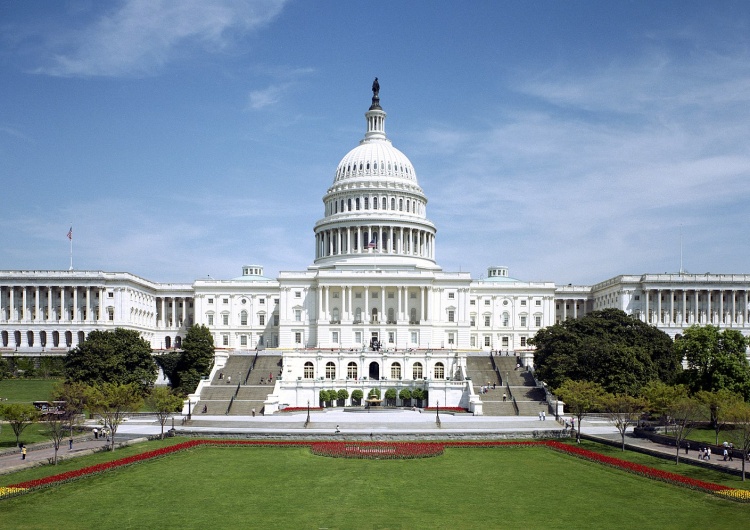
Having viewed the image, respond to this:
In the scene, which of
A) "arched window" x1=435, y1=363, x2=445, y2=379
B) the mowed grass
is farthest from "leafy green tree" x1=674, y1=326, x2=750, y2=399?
"arched window" x1=435, y1=363, x2=445, y2=379

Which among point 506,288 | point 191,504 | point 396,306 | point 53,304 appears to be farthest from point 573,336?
point 53,304

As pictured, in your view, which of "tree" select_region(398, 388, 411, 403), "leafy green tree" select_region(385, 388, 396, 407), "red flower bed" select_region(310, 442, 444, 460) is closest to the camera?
"red flower bed" select_region(310, 442, 444, 460)

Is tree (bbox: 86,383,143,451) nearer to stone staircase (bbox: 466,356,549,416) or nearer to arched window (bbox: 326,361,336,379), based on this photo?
stone staircase (bbox: 466,356,549,416)

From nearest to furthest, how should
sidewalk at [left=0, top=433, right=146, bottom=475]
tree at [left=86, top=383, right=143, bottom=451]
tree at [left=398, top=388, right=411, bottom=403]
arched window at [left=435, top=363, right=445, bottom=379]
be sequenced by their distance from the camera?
sidewalk at [left=0, top=433, right=146, bottom=475]
tree at [left=86, top=383, right=143, bottom=451]
tree at [left=398, top=388, right=411, bottom=403]
arched window at [left=435, top=363, right=445, bottom=379]

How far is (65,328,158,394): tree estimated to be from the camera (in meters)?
85.5

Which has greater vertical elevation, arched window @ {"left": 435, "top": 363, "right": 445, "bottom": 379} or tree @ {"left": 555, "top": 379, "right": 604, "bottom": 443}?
tree @ {"left": 555, "top": 379, "right": 604, "bottom": 443}

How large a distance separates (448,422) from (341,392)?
68.5 ft

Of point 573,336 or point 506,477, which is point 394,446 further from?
point 573,336

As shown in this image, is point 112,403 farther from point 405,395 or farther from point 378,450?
point 405,395

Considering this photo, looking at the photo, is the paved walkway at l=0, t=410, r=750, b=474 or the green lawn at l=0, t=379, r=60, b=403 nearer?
the paved walkway at l=0, t=410, r=750, b=474

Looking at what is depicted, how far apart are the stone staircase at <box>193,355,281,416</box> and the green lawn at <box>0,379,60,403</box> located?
17.2 m

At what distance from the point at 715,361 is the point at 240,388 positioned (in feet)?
168

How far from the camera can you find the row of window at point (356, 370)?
105000 millimetres

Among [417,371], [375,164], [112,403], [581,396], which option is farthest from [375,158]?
[112,403]
